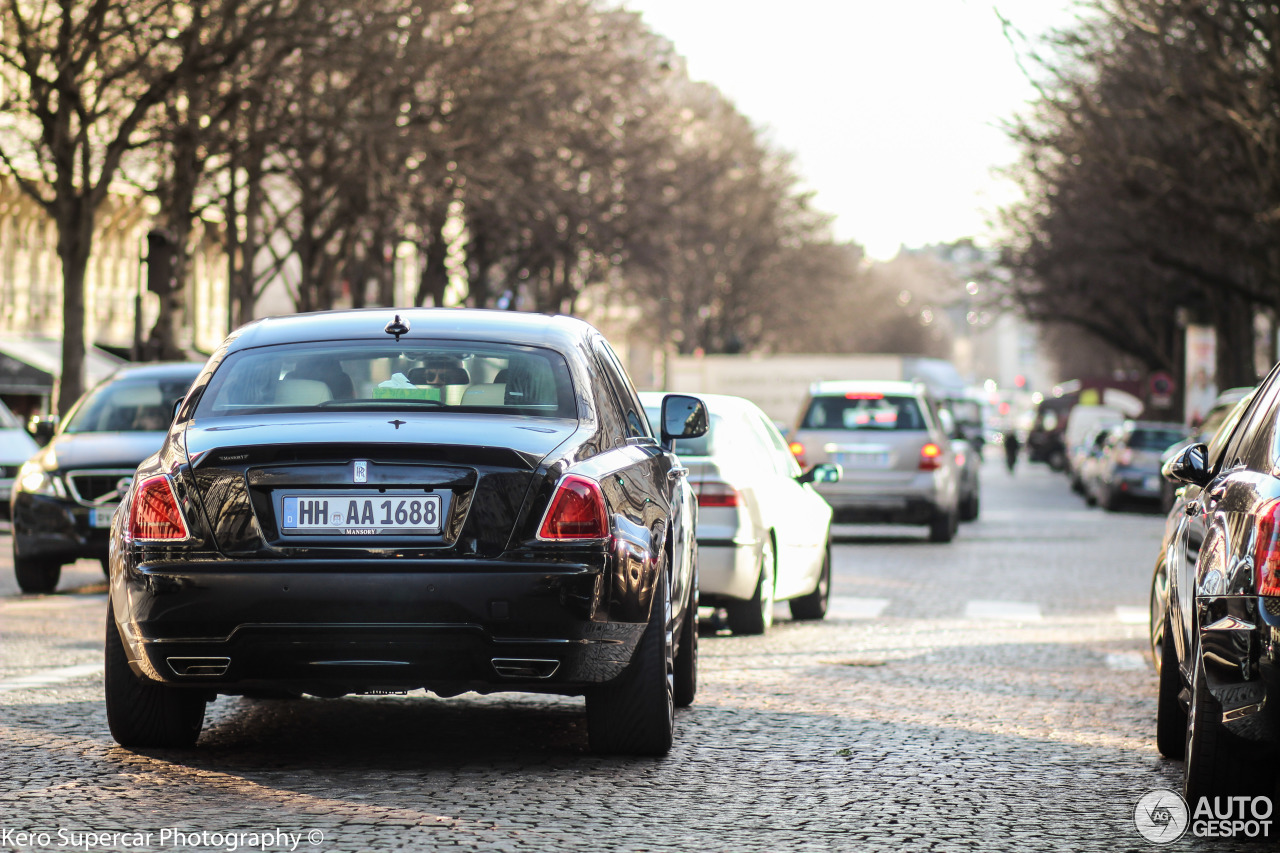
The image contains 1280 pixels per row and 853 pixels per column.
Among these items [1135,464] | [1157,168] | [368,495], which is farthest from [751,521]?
[1135,464]

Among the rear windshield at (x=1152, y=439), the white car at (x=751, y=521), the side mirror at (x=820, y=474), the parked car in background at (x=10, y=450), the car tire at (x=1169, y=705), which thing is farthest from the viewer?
the rear windshield at (x=1152, y=439)

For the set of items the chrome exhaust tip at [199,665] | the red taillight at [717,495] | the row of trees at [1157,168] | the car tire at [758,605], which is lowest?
the car tire at [758,605]

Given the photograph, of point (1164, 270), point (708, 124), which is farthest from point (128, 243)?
point (1164, 270)

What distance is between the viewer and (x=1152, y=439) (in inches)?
→ 1499

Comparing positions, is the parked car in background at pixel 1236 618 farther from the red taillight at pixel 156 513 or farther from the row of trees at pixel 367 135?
the row of trees at pixel 367 135

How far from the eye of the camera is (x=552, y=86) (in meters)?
34.4

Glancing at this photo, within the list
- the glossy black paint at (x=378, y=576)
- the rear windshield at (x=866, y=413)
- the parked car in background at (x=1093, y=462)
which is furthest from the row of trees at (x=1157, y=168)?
the glossy black paint at (x=378, y=576)

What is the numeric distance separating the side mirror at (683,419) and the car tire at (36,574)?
22.6ft

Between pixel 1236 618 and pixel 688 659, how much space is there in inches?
139

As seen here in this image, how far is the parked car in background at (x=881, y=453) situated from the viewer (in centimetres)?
2384

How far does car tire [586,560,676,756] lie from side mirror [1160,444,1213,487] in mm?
1780

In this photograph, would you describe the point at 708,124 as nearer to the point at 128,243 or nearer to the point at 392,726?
the point at 128,243

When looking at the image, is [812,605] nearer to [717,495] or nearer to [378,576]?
→ [717,495]

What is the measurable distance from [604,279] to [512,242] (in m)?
4.39
